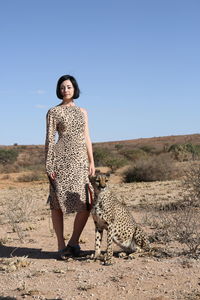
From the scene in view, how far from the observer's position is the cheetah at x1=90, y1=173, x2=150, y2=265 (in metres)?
5.55

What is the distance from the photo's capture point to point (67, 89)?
589 cm

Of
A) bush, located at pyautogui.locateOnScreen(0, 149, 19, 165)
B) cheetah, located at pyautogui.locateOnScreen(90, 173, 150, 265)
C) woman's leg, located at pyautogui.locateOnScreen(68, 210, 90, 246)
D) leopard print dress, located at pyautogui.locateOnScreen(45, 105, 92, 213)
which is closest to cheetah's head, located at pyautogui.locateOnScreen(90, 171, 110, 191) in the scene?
cheetah, located at pyautogui.locateOnScreen(90, 173, 150, 265)

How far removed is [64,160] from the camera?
5758 millimetres

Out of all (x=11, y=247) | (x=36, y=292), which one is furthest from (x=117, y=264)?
(x=11, y=247)

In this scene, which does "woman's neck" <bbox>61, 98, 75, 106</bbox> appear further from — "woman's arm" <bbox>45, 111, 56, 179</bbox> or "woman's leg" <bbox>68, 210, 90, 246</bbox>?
"woman's leg" <bbox>68, 210, 90, 246</bbox>

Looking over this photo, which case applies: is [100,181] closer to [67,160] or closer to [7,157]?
[67,160]

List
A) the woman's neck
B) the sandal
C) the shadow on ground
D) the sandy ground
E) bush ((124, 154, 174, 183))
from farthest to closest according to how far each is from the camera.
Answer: bush ((124, 154, 174, 183)) → the shadow on ground → the woman's neck → the sandal → the sandy ground

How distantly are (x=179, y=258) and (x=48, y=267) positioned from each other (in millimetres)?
1578

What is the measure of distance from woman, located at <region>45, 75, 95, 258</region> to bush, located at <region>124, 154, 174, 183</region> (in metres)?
13.8

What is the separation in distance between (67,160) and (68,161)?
0.06ft

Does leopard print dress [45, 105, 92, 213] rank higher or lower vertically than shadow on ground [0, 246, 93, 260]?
higher

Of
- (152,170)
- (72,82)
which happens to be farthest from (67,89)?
(152,170)

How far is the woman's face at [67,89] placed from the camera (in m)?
5.89

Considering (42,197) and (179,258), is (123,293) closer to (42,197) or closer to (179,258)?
(179,258)
